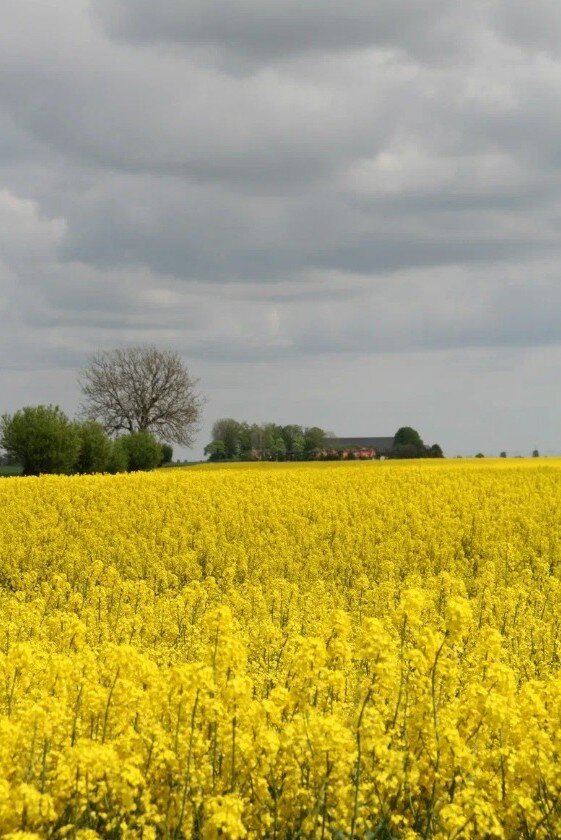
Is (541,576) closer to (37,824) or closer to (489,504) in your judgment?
(489,504)

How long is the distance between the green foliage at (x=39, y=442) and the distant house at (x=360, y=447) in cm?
1762

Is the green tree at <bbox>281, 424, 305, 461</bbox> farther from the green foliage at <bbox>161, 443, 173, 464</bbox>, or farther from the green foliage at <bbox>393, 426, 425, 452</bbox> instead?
the green foliage at <bbox>161, 443, 173, 464</bbox>

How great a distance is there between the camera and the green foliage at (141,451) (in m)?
49.1

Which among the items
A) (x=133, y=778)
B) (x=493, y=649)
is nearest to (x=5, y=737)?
(x=133, y=778)

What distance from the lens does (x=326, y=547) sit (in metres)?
18.5

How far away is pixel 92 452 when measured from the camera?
44.0 meters

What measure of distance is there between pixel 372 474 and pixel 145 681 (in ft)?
71.4

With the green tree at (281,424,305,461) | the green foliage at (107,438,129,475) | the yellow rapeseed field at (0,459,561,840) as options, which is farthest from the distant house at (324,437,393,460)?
A: the yellow rapeseed field at (0,459,561,840)

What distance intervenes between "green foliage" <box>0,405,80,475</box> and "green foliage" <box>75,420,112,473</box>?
2.70 meters

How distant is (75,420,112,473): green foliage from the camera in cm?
4375

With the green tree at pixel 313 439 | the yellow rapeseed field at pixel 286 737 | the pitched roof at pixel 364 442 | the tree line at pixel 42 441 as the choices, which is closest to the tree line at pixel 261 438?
the green tree at pixel 313 439

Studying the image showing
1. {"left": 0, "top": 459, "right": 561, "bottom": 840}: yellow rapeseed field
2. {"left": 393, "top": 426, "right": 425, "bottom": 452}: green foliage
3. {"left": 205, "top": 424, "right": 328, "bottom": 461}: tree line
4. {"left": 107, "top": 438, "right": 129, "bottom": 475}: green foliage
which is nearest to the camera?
{"left": 0, "top": 459, "right": 561, "bottom": 840}: yellow rapeseed field

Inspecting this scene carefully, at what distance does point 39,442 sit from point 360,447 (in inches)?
1158

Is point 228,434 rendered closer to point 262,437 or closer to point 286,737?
point 262,437
